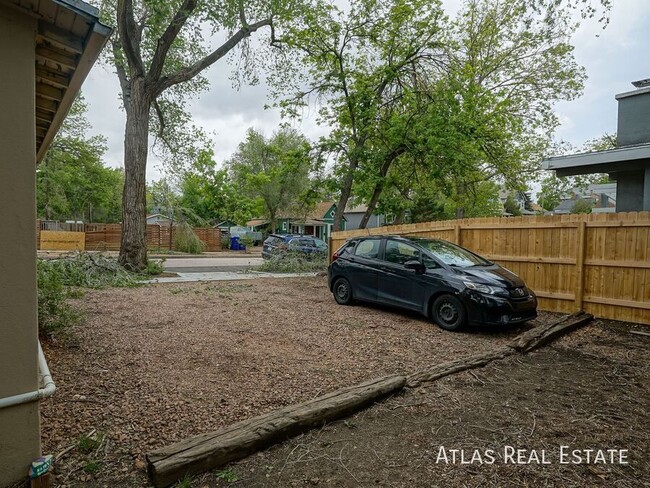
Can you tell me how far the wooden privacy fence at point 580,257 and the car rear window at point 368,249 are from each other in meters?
2.85

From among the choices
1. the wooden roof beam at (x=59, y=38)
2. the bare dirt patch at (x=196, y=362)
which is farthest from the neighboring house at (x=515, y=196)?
the wooden roof beam at (x=59, y=38)

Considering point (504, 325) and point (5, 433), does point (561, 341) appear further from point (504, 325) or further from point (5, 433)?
point (5, 433)

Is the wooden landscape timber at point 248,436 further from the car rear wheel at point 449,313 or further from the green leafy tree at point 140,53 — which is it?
the green leafy tree at point 140,53

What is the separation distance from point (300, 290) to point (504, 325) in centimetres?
548

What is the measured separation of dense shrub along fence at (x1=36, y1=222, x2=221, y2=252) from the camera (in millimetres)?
24969

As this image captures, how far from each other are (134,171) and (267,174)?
23.1m

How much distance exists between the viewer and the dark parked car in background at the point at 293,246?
16.3m

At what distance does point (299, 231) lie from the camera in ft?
139

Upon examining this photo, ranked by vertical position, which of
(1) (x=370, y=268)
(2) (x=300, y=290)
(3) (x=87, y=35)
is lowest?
(2) (x=300, y=290)

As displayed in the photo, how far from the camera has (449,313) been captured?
19.9ft

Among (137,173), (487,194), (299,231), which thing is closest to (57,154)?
(137,173)

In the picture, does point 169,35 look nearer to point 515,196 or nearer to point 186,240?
point 186,240

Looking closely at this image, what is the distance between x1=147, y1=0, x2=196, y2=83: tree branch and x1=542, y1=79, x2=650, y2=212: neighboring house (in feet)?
34.6

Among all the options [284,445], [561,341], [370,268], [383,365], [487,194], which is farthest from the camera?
[487,194]
